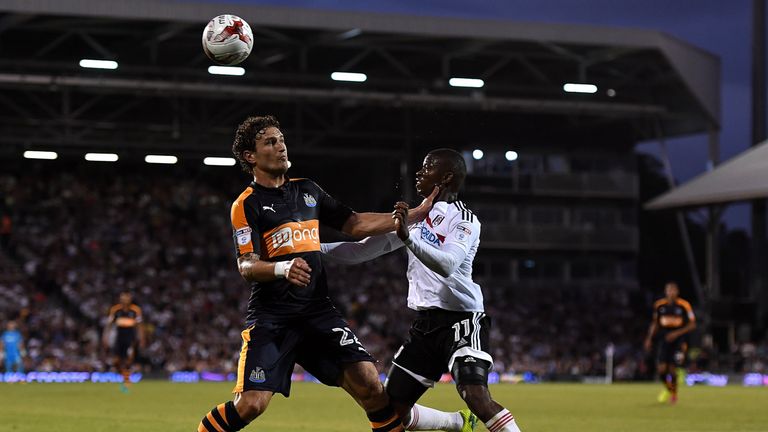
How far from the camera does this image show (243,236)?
8.74 meters

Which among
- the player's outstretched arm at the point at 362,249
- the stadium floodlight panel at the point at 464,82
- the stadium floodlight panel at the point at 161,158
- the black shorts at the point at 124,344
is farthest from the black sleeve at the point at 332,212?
the stadium floodlight panel at the point at 161,158

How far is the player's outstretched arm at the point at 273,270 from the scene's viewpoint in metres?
8.36

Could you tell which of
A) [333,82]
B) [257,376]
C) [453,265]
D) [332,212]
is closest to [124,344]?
[333,82]

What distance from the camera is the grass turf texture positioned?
628 inches

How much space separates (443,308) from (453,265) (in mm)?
854

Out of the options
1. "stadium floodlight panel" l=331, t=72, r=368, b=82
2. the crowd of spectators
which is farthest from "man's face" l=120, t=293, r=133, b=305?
"stadium floodlight panel" l=331, t=72, r=368, b=82

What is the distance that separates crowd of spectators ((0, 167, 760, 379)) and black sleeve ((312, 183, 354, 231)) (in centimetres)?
2951

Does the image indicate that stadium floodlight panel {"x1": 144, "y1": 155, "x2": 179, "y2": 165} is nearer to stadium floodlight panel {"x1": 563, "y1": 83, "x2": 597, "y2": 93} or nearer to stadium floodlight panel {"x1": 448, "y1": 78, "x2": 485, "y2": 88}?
stadium floodlight panel {"x1": 448, "y1": 78, "x2": 485, "y2": 88}

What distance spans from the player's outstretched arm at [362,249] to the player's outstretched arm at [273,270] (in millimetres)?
1169

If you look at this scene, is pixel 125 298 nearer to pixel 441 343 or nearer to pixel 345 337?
pixel 441 343

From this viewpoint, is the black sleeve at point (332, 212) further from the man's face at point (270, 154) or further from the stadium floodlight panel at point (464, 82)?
the stadium floodlight panel at point (464, 82)

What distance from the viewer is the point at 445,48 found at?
40.8m

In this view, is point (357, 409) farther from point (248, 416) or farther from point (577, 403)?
point (248, 416)

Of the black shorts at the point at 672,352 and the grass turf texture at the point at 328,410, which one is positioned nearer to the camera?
the grass turf texture at the point at 328,410
